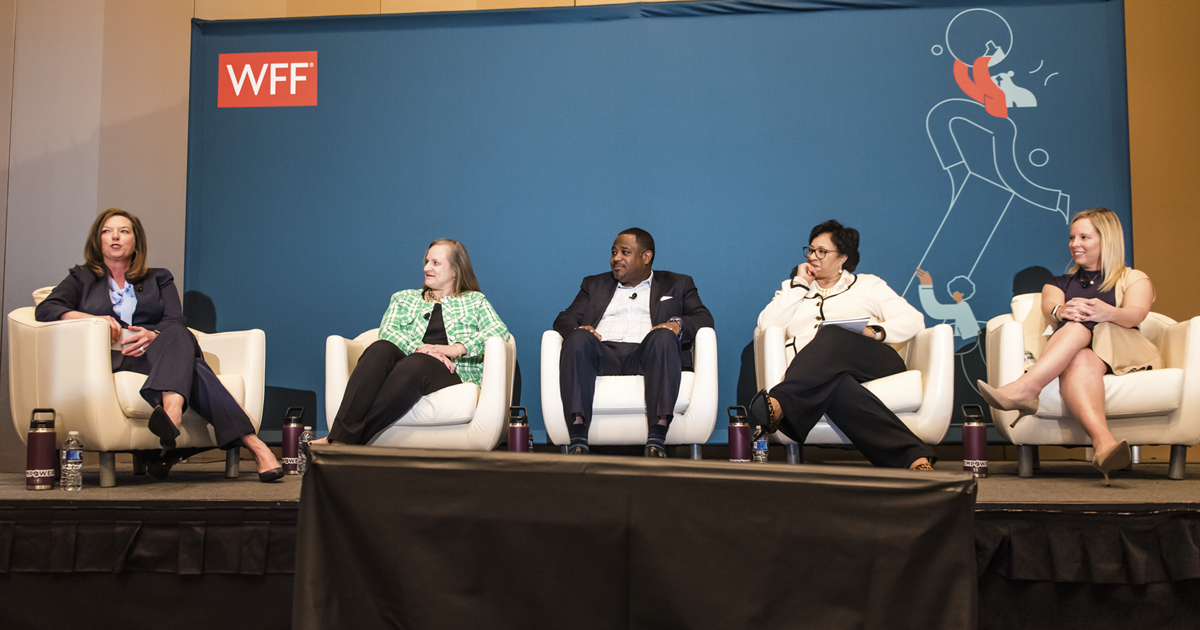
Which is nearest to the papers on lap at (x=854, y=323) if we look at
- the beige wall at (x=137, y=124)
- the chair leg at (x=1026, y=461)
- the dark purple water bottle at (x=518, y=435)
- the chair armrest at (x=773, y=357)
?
the chair armrest at (x=773, y=357)

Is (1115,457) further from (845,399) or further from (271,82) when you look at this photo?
(271,82)

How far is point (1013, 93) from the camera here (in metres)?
4.15

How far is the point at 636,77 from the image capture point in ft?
14.0

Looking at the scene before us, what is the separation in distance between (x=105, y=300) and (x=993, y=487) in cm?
336

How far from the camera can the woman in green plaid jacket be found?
3119 mm

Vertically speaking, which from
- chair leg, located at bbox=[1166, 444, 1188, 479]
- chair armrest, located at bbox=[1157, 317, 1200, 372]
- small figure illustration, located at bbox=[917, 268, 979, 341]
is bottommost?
chair leg, located at bbox=[1166, 444, 1188, 479]

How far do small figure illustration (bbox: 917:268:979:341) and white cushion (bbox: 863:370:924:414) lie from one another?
46.1 inches

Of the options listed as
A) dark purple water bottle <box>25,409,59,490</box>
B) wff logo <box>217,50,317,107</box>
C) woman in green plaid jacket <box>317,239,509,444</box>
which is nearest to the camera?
dark purple water bottle <box>25,409,59,490</box>

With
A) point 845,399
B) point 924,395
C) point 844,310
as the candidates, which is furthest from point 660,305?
→ point 924,395

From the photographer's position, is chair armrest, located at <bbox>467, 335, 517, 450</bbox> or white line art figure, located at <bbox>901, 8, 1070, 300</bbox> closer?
chair armrest, located at <bbox>467, 335, 517, 450</bbox>

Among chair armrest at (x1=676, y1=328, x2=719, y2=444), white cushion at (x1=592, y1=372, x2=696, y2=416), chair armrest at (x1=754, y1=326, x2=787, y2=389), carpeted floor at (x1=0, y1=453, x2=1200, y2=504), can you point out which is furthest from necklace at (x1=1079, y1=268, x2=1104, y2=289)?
white cushion at (x1=592, y1=372, x2=696, y2=416)

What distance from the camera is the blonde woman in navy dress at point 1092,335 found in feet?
9.34

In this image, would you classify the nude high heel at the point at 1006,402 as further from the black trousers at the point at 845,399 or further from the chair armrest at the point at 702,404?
the chair armrest at the point at 702,404

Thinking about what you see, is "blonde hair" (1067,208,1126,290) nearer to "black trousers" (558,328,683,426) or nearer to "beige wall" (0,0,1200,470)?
"beige wall" (0,0,1200,470)
